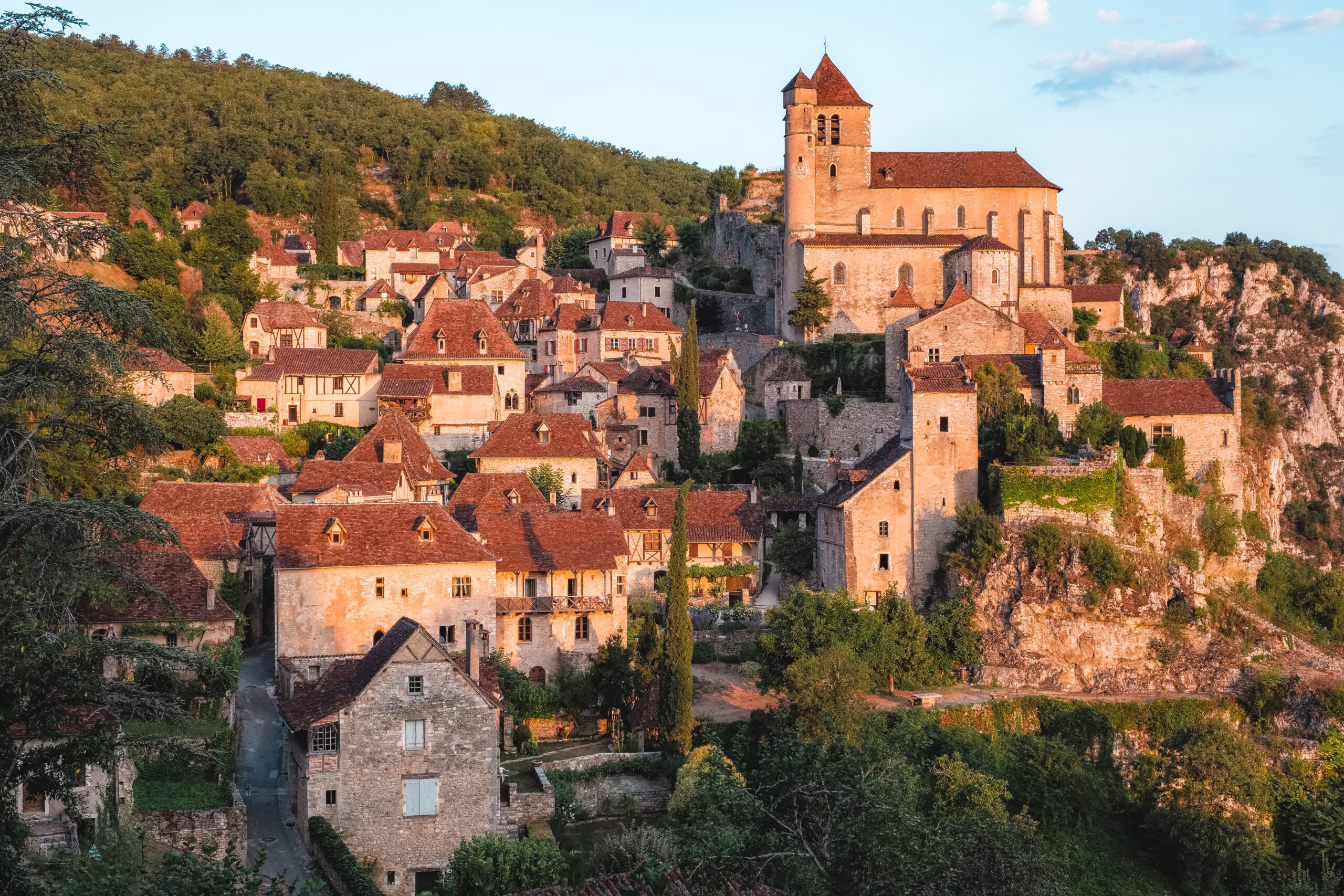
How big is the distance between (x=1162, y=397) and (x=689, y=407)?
70.6 ft

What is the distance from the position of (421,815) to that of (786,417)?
37.9 meters

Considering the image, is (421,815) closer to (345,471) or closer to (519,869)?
(519,869)

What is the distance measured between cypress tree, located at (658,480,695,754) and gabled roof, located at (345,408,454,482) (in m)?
16.6

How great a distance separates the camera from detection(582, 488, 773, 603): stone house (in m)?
49.4

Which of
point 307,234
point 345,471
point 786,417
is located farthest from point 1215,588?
point 307,234

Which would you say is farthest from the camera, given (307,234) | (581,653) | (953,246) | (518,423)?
(307,234)

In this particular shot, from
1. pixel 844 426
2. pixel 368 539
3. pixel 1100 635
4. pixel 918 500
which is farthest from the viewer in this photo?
pixel 844 426

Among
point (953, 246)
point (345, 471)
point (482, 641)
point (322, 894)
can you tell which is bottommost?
point (322, 894)

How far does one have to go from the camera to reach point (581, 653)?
41.5 meters

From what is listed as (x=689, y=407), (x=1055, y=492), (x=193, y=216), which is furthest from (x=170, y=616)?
(x=193, y=216)

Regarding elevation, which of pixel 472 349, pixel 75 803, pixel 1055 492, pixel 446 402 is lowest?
pixel 75 803

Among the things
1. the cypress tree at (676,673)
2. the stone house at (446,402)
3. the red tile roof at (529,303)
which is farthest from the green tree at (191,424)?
the cypress tree at (676,673)

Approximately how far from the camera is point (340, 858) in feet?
88.3

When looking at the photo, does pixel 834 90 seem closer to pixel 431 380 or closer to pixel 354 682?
pixel 431 380
